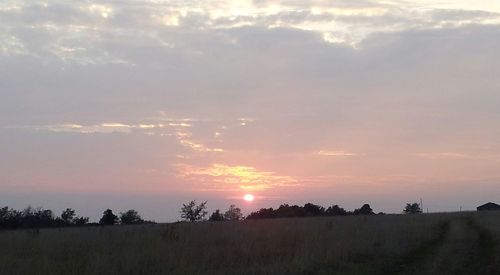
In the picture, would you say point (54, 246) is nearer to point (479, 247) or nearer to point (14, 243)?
point (14, 243)

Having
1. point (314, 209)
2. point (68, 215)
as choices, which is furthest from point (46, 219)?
point (314, 209)

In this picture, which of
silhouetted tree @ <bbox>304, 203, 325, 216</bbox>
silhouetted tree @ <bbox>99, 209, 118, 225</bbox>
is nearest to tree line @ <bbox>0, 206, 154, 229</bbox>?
silhouetted tree @ <bbox>99, 209, 118, 225</bbox>

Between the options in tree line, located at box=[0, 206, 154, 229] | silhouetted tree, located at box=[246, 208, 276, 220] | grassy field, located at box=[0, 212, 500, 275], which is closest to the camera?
grassy field, located at box=[0, 212, 500, 275]

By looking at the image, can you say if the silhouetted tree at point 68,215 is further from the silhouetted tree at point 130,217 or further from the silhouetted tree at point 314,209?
the silhouetted tree at point 314,209

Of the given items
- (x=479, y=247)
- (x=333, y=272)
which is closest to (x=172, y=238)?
(x=333, y=272)

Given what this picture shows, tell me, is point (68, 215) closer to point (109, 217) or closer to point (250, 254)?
point (109, 217)

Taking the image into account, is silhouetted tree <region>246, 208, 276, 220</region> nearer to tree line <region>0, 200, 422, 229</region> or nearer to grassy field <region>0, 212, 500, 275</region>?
tree line <region>0, 200, 422, 229</region>

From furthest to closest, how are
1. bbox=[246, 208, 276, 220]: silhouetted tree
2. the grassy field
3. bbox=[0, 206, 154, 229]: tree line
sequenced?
1. bbox=[246, 208, 276, 220]: silhouetted tree
2. bbox=[0, 206, 154, 229]: tree line
3. the grassy field

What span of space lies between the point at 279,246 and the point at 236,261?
5034 millimetres

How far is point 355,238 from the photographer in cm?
2722

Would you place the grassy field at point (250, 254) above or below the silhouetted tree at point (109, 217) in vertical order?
below

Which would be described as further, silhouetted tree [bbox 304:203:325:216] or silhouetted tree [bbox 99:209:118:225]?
silhouetted tree [bbox 304:203:325:216]

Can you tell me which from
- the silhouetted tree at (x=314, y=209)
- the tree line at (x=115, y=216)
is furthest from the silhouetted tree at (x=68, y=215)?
the silhouetted tree at (x=314, y=209)

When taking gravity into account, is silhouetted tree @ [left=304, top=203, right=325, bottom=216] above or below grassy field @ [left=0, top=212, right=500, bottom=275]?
above
